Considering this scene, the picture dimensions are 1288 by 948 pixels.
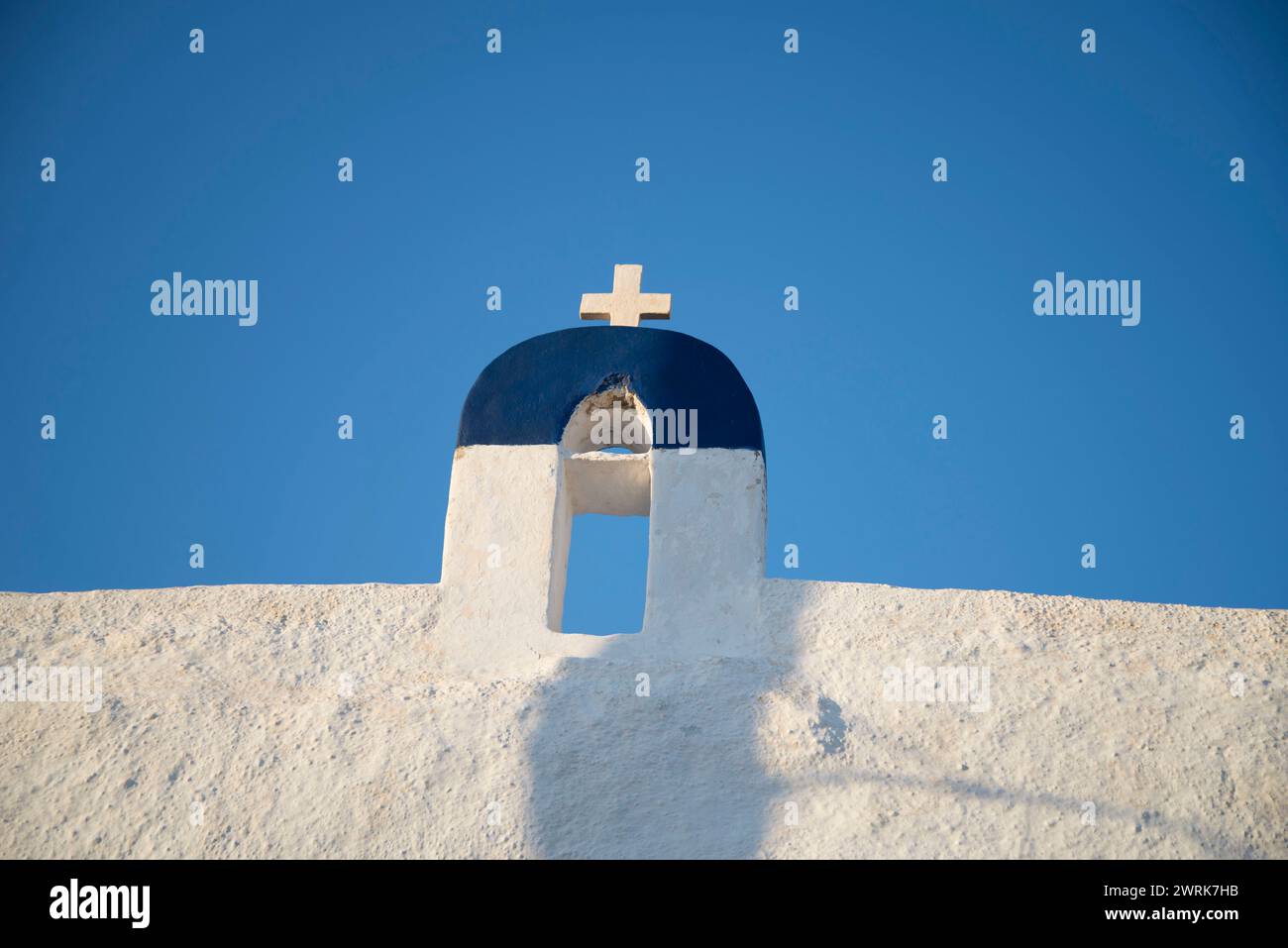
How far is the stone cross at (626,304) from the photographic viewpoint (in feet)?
35.3

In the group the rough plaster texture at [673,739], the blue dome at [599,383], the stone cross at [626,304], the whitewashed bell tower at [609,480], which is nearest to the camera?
the rough plaster texture at [673,739]

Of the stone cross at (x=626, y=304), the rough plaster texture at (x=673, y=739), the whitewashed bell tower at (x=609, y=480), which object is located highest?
the stone cross at (x=626, y=304)

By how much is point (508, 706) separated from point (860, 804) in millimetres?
2176

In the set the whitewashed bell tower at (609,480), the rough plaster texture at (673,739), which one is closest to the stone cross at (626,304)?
the whitewashed bell tower at (609,480)

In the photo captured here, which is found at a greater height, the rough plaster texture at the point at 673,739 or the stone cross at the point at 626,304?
the stone cross at the point at 626,304

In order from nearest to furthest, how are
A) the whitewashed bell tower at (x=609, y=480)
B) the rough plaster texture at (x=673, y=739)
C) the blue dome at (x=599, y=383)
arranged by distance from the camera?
the rough plaster texture at (x=673, y=739) → the whitewashed bell tower at (x=609, y=480) → the blue dome at (x=599, y=383)

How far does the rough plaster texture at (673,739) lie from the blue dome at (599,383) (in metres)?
1.66

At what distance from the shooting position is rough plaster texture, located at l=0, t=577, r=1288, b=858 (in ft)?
23.5

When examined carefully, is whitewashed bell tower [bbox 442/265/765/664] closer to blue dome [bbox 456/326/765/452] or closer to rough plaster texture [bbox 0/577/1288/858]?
blue dome [bbox 456/326/765/452]

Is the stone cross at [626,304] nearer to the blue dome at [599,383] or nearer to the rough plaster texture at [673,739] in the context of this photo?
the blue dome at [599,383]

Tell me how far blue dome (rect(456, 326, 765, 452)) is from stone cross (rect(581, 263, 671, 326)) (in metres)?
0.29

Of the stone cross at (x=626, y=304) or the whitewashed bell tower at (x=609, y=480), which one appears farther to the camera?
the stone cross at (x=626, y=304)

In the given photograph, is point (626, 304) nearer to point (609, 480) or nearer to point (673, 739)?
point (609, 480)
